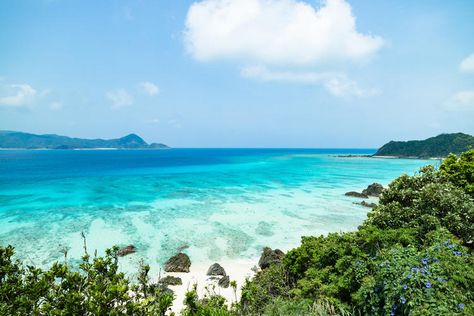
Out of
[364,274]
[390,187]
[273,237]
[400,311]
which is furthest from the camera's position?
[273,237]

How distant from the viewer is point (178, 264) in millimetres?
16844

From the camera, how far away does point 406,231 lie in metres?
9.82

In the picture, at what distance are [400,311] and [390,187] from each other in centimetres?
999

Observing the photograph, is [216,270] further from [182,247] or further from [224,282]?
[182,247]

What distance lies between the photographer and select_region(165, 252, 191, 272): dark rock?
16.6 metres

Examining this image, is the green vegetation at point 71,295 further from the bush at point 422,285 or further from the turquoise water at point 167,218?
the turquoise water at point 167,218

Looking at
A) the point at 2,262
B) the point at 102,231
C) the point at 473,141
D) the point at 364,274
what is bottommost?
the point at 102,231

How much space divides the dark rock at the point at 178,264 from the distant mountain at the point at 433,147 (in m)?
122

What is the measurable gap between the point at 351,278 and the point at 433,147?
14428 cm

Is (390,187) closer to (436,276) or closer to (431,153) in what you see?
(436,276)

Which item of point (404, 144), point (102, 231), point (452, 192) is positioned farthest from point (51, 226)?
point (404, 144)

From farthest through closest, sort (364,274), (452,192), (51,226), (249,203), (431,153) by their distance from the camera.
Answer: (431,153) → (249,203) → (51,226) → (452,192) → (364,274)

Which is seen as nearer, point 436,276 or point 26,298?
point 26,298

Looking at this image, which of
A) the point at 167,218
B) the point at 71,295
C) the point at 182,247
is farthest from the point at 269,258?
the point at 167,218
